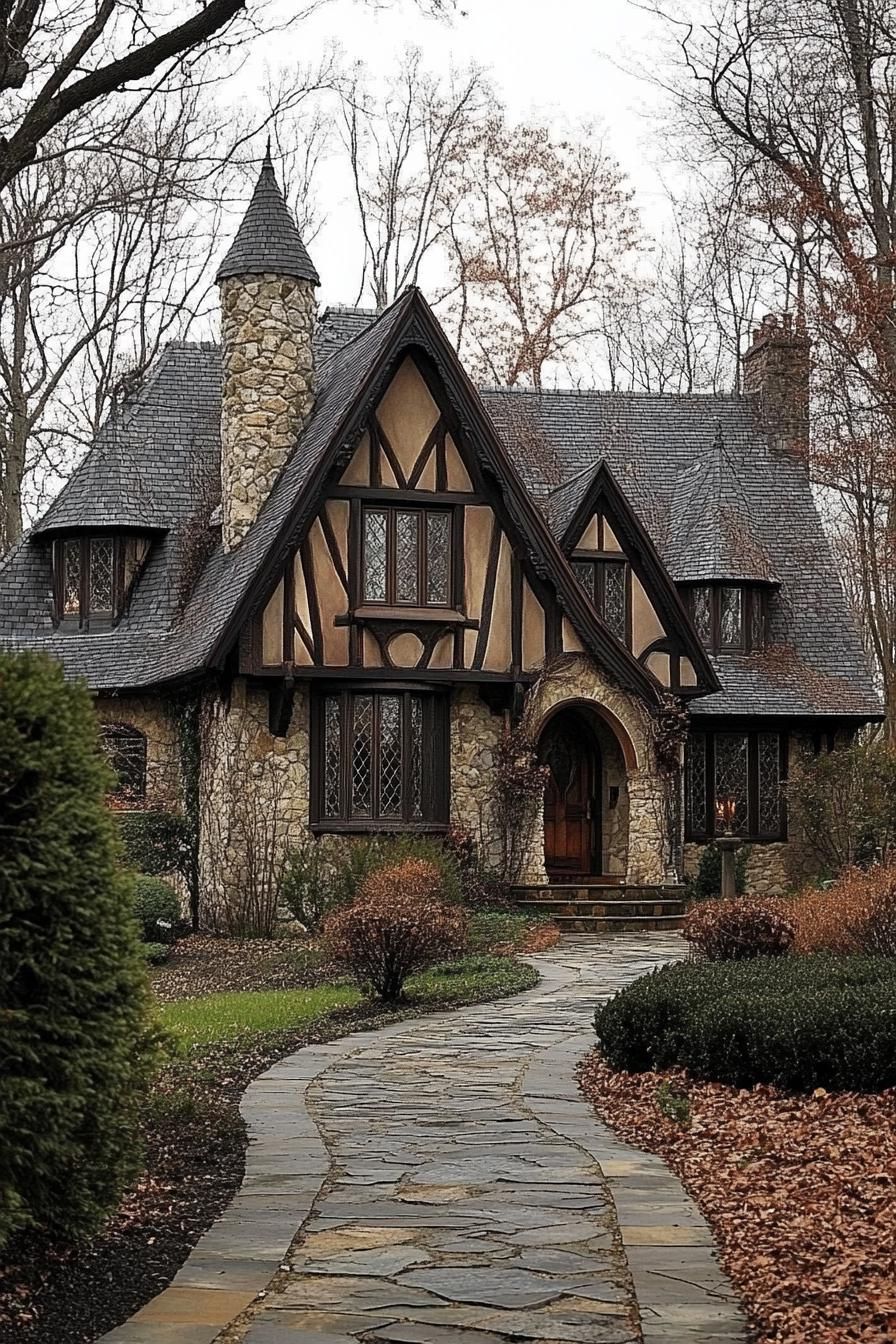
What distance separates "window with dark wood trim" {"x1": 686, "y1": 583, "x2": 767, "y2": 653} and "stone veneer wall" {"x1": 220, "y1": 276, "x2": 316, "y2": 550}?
22.2 feet

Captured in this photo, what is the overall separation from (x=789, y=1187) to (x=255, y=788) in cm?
1397

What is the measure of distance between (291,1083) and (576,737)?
14.0m

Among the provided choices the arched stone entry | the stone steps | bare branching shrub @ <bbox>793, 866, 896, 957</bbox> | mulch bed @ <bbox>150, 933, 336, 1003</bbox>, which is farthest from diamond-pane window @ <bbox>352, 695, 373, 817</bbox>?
bare branching shrub @ <bbox>793, 866, 896, 957</bbox>

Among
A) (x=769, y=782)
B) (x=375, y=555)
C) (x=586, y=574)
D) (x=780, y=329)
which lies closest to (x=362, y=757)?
(x=375, y=555)

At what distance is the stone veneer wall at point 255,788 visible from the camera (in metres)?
20.3

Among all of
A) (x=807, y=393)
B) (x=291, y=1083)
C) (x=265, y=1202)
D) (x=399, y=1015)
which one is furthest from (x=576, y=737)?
(x=265, y=1202)

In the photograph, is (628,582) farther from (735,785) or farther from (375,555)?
(375,555)

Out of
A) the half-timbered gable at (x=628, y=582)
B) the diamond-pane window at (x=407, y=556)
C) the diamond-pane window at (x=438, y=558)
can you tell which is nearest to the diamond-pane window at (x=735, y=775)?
the half-timbered gable at (x=628, y=582)

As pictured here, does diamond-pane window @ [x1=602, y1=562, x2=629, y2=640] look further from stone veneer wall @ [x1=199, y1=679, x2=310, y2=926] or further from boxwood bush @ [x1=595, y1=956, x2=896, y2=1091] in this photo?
boxwood bush @ [x1=595, y1=956, x2=896, y2=1091]

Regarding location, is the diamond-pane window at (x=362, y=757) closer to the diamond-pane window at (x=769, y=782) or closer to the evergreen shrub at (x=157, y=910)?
the evergreen shrub at (x=157, y=910)

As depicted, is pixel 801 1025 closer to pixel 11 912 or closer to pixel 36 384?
pixel 11 912

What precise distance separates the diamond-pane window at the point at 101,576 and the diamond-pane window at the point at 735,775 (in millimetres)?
8716

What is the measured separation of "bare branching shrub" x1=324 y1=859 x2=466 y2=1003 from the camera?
1262 centimetres

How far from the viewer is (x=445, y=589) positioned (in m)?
21.0
